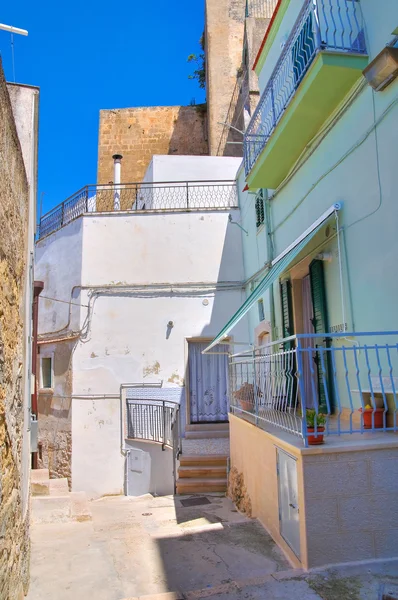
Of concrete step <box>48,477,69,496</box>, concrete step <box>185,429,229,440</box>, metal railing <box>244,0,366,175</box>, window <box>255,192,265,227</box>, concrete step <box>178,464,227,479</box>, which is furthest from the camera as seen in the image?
concrete step <box>185,429,229,440</box>

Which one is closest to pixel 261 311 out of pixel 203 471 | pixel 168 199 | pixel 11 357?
pixel 203 471

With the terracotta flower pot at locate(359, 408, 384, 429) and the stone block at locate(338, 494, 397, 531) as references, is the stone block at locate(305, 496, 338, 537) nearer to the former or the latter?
the stone block at locate(338, 494, 397, 531)

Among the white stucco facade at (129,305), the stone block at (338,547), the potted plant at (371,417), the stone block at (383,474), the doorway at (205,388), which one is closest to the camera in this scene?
the stone block at (338,547)

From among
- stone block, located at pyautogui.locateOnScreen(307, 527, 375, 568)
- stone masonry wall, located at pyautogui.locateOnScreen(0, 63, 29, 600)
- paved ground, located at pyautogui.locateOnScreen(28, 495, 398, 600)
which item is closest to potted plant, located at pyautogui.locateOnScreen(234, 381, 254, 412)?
paved ground, located at pyautogui.locateOnScreen(28, 495, 398, 600)

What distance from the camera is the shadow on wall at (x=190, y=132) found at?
830 inches

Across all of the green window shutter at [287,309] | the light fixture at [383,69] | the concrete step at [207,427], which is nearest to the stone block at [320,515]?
the light fixture at [383,69]

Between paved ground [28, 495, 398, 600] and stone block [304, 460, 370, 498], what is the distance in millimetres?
634

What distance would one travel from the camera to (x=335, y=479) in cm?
427

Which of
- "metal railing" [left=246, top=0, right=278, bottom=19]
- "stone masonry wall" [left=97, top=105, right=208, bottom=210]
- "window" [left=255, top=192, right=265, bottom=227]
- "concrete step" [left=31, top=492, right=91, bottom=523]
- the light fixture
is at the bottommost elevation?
"concrete step" [left=31, top=492, right=91, bottom=523]

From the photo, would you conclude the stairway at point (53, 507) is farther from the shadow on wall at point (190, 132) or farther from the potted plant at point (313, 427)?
the shadow on wall at point (190, 132)

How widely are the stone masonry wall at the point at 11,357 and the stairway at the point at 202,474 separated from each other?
537cm

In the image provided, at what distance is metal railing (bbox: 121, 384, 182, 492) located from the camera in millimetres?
12047

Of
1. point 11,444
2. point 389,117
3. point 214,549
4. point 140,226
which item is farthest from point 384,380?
point 140,226

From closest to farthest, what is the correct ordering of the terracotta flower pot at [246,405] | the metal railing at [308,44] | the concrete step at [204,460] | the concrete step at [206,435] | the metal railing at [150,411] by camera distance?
the metal railing at [308,44], the terracotta flower pot at [246,405], the concrete step at [204,460], the metal railing at [150,411], the concrete step at [206,435]
